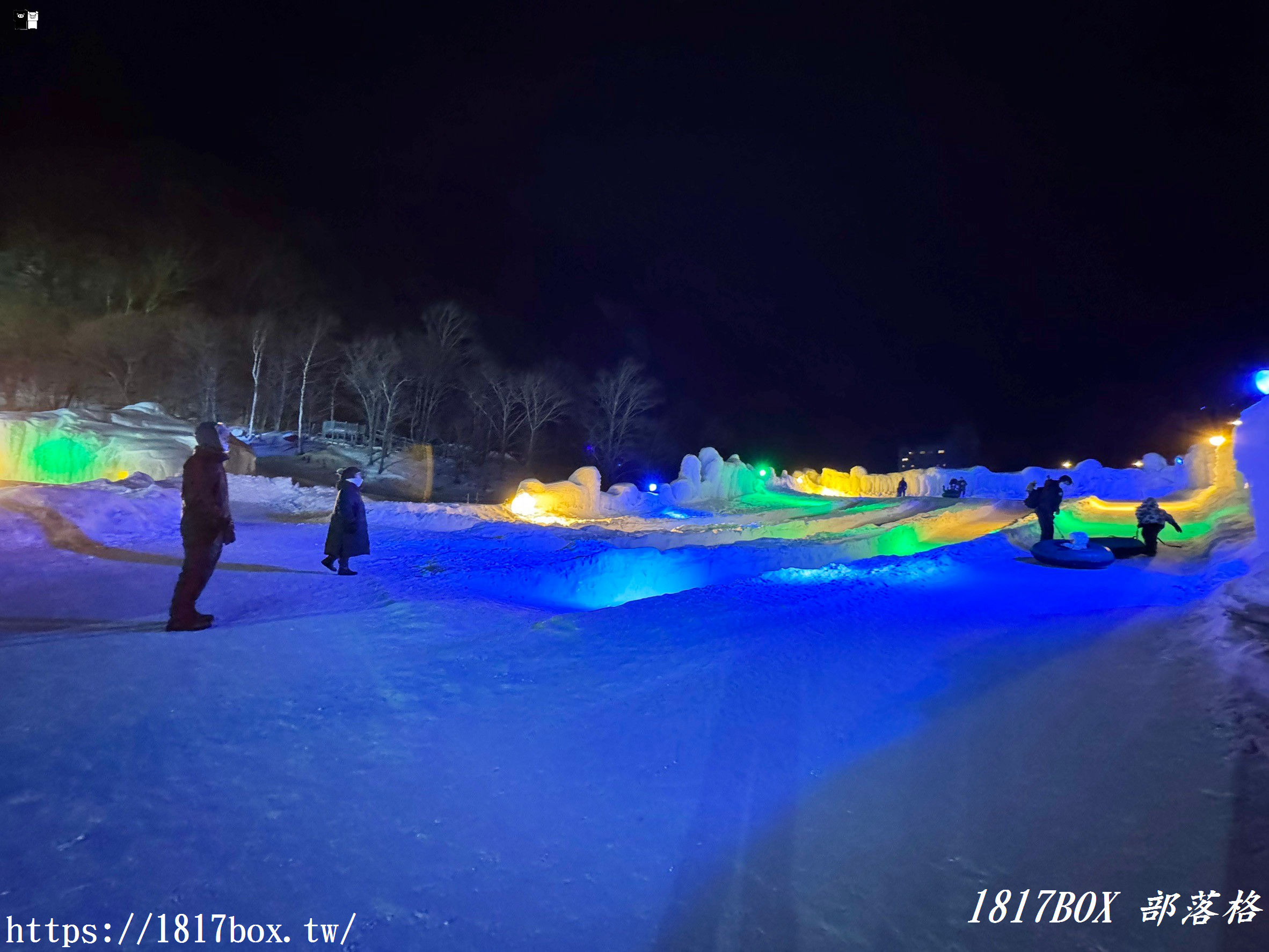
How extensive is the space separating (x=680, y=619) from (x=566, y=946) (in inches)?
177

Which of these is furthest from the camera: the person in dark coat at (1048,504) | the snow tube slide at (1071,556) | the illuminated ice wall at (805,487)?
the illuminated ice wall at (805,487)

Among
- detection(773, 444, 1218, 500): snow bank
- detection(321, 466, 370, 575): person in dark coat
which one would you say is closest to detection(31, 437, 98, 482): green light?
detection(321, 466, 370, 575): person in dark coat

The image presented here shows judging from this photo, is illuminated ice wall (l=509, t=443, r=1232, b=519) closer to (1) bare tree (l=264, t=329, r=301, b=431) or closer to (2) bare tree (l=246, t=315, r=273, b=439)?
(2) bare tree (l=246, t=315, r=273, b=439)

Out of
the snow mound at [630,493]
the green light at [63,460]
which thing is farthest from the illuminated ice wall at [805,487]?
the green light at [63,460]

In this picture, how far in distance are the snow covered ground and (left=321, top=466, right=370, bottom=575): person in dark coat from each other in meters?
1.31

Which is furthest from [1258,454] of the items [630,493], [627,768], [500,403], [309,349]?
[309,349]

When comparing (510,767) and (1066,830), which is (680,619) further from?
(1066,830)

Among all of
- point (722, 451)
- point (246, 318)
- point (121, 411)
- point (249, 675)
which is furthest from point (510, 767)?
point (722, 451)

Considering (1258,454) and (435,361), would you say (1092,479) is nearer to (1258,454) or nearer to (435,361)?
(1258,454)

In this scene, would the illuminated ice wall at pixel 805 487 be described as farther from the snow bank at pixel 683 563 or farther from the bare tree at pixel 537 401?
the snow bank at pixel 683 563

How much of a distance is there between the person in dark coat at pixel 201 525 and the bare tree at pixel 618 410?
3174 centimetres

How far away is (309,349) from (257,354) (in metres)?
2.85

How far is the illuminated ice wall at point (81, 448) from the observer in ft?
59.1

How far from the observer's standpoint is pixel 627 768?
3.53m
